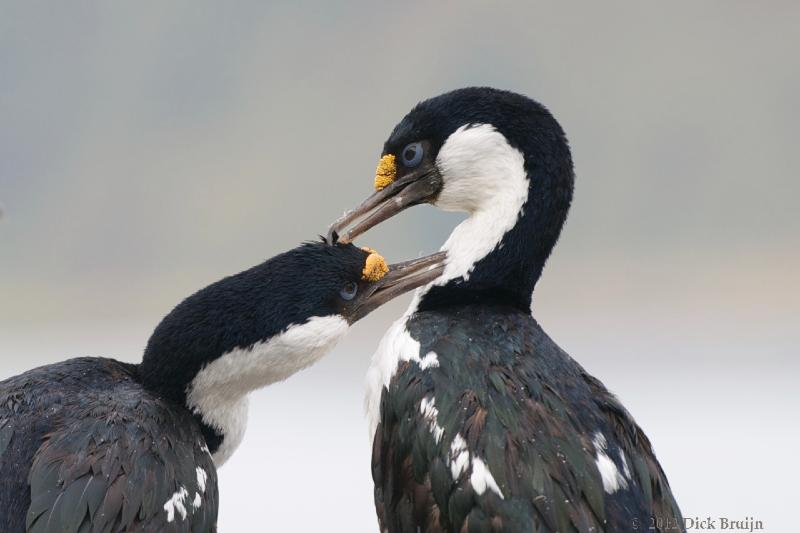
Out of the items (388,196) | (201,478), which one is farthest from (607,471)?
(388,196)

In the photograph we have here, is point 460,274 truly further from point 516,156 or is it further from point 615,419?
point 615,419

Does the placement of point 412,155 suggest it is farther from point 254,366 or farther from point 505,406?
point 505,406

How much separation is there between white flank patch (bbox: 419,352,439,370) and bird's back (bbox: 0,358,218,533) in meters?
0.71

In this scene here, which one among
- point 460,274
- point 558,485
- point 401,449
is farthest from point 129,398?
point 558,485

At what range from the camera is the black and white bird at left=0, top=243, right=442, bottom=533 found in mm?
3180

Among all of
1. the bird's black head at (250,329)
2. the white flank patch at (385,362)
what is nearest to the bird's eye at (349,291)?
the bird's black head at (250,329)

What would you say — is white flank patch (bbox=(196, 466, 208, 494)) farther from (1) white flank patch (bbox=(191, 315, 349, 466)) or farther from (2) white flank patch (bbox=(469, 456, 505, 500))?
(2) white flank patch (bbox=(469, 456, 505, 500))

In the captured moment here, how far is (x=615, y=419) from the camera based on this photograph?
343cm

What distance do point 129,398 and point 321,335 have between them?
2.06 ft

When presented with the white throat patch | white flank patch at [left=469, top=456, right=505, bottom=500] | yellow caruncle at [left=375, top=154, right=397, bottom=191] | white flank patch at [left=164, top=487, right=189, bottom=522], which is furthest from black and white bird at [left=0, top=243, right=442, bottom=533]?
white flank patch at [left=469, top=456, right=505, bottom=500]

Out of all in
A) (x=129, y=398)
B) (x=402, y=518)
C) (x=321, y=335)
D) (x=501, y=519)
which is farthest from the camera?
(x=321, y=335)

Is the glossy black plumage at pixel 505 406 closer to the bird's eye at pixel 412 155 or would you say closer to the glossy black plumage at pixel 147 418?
the bird's eye at pixel 412 155

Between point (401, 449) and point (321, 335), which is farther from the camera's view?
point (321, 335)

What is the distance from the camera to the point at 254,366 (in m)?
3.72
